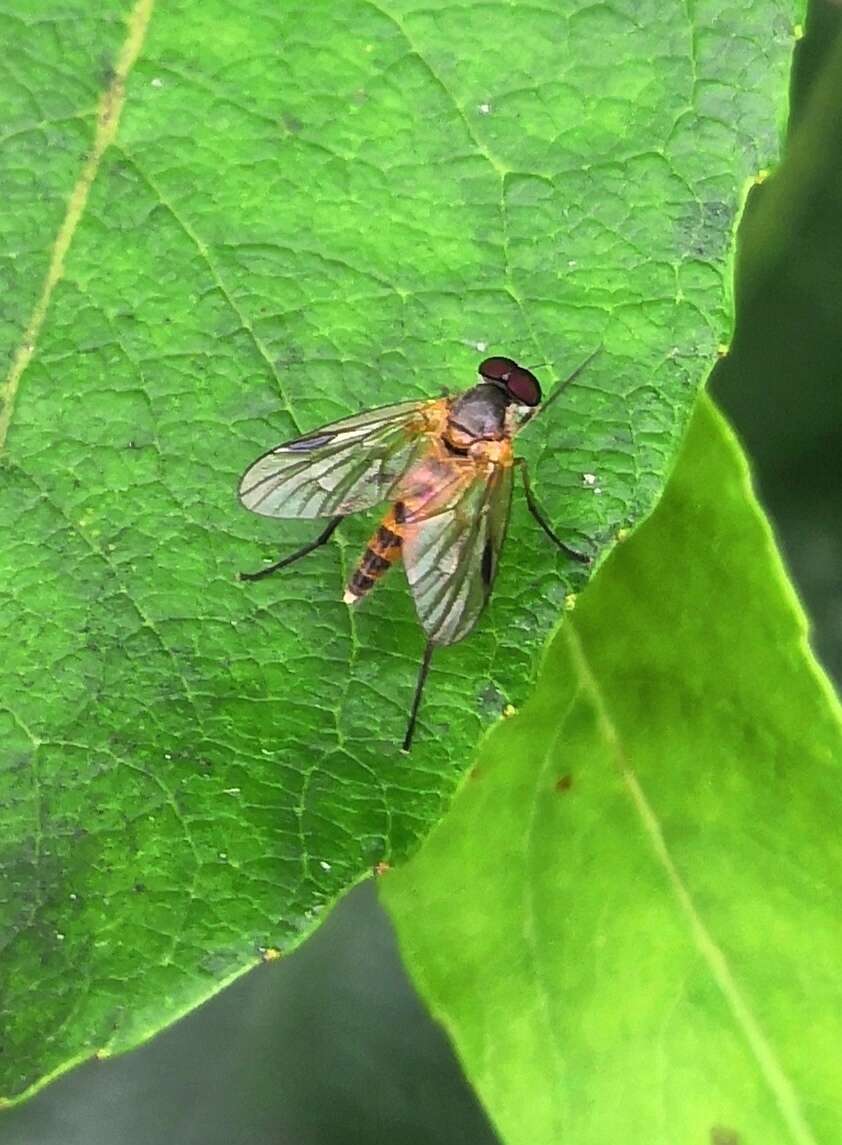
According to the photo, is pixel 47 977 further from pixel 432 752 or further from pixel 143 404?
pixel 143 404

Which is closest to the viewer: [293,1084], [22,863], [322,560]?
[22,863]

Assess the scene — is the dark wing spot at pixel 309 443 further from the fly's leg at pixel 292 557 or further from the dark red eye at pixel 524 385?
the dark red eye at pixel 524 385

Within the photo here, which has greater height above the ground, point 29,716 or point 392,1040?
point 29,716

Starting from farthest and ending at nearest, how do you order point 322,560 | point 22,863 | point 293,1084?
point 293,1084 → point 322,560 → point 22,863

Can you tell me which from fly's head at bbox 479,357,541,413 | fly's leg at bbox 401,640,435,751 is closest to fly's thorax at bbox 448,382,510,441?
fly's head at bbox 479,357,541,413

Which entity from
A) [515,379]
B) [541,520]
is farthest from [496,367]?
[541,520]

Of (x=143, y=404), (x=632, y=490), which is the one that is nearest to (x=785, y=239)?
(x=632, y=490)
